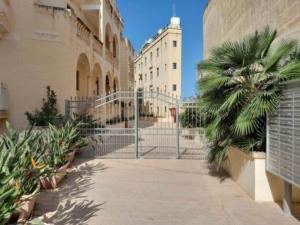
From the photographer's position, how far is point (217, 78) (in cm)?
638

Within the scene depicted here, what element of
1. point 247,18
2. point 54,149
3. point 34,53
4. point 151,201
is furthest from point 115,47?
point 151,201

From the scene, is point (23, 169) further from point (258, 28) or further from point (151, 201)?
point (258, 28)

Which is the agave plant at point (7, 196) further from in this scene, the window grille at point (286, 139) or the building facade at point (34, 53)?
the building facade at point (34, 53)

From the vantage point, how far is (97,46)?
663 inches

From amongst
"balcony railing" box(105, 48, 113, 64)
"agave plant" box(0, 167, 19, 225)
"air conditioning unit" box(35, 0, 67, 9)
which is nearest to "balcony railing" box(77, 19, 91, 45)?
"air conditioning unit" box(35, 0, 67, 9)

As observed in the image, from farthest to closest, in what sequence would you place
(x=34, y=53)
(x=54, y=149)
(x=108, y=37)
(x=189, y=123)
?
(x=108, y=37), (x=189, y=123), (x=34, y=53), (x=54, y=149)

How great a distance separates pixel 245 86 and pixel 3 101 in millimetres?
8538

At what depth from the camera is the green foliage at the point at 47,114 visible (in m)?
10.5

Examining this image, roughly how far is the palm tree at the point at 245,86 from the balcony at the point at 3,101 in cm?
738

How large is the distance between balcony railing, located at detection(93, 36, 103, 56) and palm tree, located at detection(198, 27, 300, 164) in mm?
10358

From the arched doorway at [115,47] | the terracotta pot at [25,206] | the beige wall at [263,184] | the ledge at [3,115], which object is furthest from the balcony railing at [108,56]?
the terracotta pot at [25,206]

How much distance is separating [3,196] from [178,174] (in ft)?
17.8

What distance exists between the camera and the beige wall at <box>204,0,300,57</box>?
23.0 ft

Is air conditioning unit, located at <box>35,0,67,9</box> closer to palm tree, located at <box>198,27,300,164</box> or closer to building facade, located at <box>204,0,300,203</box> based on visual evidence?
building facade, located at <box>204,0,300,203</box>
